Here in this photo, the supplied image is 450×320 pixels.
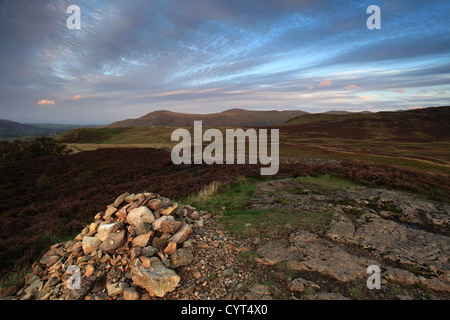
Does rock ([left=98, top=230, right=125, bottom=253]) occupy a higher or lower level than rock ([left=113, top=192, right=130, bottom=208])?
lower

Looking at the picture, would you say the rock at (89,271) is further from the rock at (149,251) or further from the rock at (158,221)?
the rock at (158,221)

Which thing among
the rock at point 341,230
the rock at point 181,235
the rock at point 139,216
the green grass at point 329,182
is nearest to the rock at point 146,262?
Result: the rock at point 181,235

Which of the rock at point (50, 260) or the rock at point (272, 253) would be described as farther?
the rock at point (50, 260)

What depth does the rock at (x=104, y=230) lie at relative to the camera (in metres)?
5.34

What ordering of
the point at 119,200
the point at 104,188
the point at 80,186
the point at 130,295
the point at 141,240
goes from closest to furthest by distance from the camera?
the point at 130,295, the point at 141,240, the point at 119,200, the point at 104,188, the point at 80,186

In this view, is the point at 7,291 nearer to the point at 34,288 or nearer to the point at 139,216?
the point at 34,288

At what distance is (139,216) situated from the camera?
549cm

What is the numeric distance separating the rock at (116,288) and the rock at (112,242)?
1.00 meters

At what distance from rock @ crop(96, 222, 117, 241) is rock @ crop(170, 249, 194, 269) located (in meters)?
1.98

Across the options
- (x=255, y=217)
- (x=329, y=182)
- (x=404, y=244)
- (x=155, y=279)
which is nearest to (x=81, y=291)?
(x=155, y=279)

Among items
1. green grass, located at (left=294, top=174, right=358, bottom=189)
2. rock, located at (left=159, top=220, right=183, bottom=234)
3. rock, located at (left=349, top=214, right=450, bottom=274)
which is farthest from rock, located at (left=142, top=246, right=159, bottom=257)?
green grass, located at (left=294, top=174, right=358, bottom=189)

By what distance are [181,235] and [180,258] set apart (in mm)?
645

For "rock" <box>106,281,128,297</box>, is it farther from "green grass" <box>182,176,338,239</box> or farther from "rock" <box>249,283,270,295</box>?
"green grass" <box>182,176,338,239</box>

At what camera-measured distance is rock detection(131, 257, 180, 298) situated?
13.4ft
